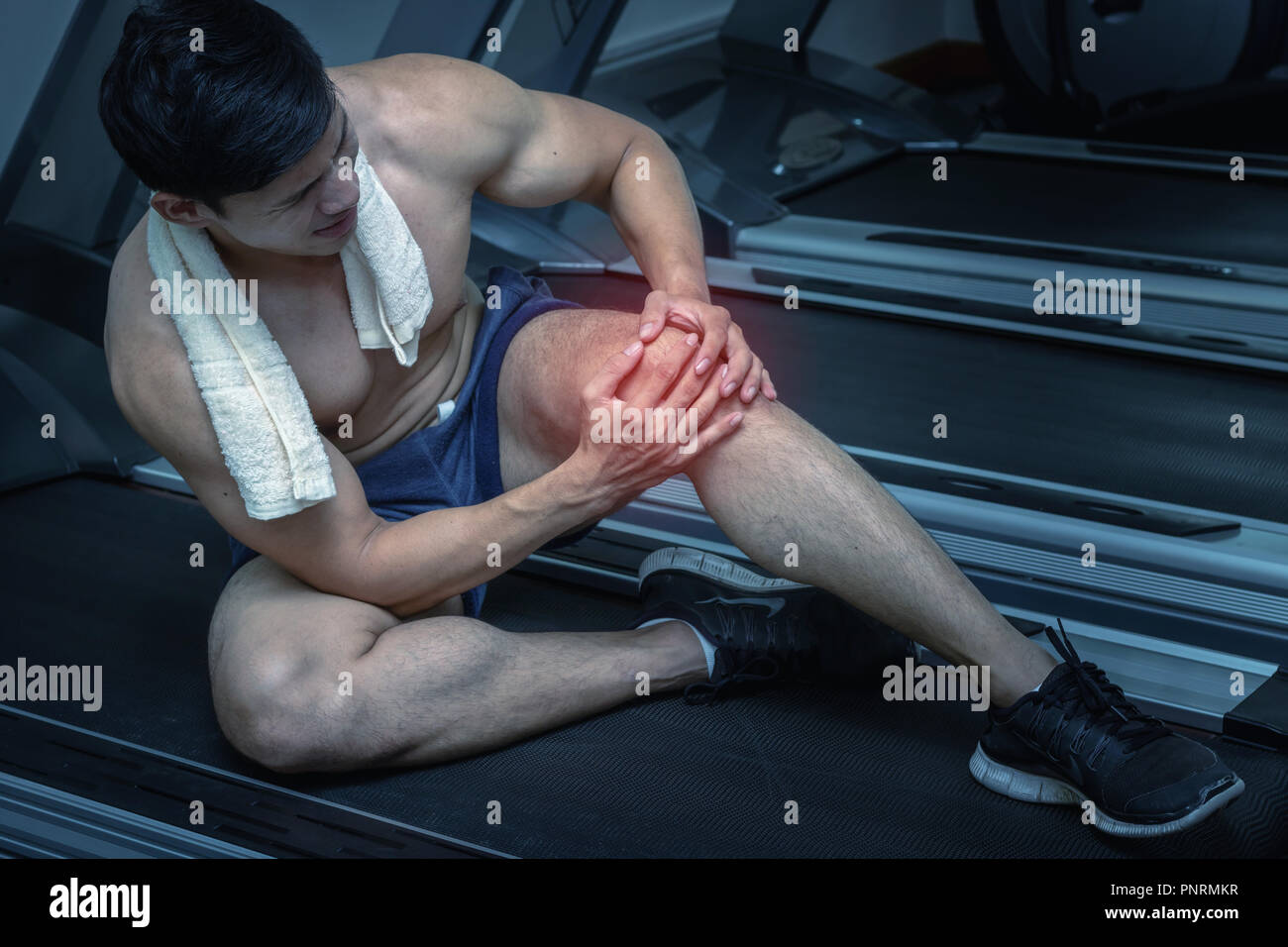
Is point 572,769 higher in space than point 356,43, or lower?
lower

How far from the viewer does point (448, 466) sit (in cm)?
166

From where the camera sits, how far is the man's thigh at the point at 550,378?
1529 millimetres

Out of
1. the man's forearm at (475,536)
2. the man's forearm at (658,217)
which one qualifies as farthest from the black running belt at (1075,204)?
the man's forearm at (475,536)

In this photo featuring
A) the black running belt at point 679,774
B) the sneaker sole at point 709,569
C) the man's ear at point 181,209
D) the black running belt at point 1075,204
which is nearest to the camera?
the man's ear at point 181,209

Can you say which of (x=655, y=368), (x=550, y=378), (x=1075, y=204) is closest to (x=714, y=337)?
(x=655, y=368)

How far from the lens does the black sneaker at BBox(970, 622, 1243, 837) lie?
51.2 inches

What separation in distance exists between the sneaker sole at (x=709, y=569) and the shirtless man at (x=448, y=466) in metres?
0.08

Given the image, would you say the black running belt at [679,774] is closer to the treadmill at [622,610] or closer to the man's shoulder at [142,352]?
the treadmill at [622,610]

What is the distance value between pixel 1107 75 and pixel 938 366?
1.72 metres

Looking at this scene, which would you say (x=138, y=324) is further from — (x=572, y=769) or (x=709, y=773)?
(x=709, y=773)

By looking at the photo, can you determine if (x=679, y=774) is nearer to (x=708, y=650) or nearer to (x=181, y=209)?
(x=708, y=650)

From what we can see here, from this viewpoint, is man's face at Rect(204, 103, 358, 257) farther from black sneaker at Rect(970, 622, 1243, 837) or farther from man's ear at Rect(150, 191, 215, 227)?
black sneaker at Rect(970, 622, 1243, 837)
